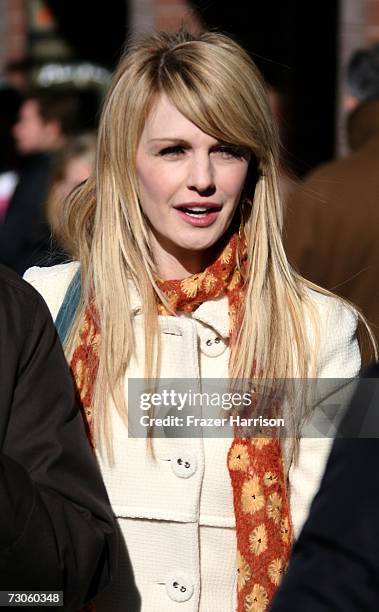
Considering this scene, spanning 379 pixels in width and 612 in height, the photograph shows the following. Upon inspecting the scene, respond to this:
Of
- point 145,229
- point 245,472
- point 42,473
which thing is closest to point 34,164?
point 145,229

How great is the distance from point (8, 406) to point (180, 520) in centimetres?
59

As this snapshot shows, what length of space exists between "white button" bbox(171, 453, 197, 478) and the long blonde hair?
147 mm

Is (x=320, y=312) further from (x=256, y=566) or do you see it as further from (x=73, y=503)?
(x=73, y=503)

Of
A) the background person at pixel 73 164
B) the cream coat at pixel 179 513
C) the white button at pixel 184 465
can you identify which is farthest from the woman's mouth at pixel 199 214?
the background person at pixel 73 164

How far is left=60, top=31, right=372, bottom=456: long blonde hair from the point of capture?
2.85 metres

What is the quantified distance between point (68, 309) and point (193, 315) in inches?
10.5

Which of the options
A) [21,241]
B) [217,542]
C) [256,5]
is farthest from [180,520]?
[256,5]

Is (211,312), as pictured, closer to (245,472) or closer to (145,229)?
(145,229)

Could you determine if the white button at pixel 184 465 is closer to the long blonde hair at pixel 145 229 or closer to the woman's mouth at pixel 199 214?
the long blonde hair at pixel 145 229

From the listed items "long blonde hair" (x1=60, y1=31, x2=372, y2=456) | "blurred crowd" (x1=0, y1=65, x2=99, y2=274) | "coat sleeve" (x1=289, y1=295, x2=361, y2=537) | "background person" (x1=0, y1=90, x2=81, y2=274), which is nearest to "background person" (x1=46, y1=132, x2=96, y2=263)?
"blurred crowd" (x1=0, y1=65, x2=99, y2=274)

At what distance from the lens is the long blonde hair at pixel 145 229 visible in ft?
9.34

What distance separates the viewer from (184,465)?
9.13 ft

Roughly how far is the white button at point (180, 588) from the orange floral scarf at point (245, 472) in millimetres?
92

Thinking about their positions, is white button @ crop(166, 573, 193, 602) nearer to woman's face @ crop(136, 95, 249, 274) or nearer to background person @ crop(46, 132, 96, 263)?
woman's face @ crop(136, 95, 249, 274)
